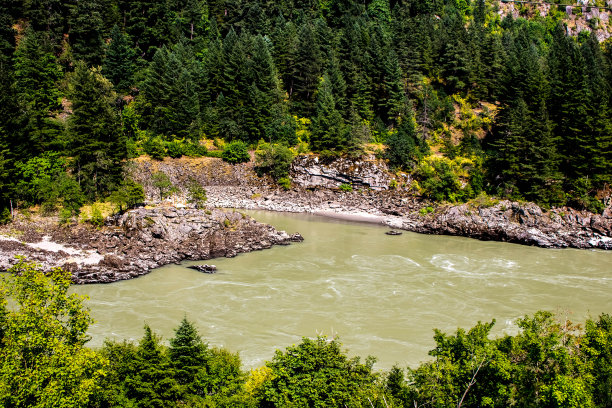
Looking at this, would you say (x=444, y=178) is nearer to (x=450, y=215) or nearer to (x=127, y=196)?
(x=450, y=215)

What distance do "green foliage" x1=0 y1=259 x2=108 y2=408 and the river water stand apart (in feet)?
31.1

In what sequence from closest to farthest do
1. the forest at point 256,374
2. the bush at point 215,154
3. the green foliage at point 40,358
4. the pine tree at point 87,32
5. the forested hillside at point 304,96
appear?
the green foliage at point 40,358 → the forest at point 256,374 → the forested hillside at point 304,96 → the bush at point 215,154 → the pine tree at point 87,32

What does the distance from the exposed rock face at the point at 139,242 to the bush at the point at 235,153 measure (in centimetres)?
2123

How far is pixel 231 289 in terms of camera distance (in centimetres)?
2916

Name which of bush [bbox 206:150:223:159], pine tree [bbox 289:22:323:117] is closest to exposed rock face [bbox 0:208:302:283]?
bush [bbox 206:150:223:159]

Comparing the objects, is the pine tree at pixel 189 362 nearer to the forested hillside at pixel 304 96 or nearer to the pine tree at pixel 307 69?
the forested hillside at pixel 304 96

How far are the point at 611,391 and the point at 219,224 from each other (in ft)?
101

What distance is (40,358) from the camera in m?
11.9

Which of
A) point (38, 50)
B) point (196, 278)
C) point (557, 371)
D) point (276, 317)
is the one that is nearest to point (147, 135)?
point (38, 50)

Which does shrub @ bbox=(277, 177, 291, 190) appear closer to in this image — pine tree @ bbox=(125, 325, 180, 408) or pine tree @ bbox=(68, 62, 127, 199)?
pine tree @ bbox=(68, 62, 127, 199)

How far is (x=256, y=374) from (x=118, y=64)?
60.4 meters

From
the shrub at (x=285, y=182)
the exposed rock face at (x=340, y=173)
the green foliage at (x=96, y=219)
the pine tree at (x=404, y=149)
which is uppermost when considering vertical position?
the pine tree at (x=404, y=149)

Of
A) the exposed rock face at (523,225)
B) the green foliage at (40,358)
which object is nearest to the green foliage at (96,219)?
the green foliage at (40,358)

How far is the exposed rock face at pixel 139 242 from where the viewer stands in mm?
30516
